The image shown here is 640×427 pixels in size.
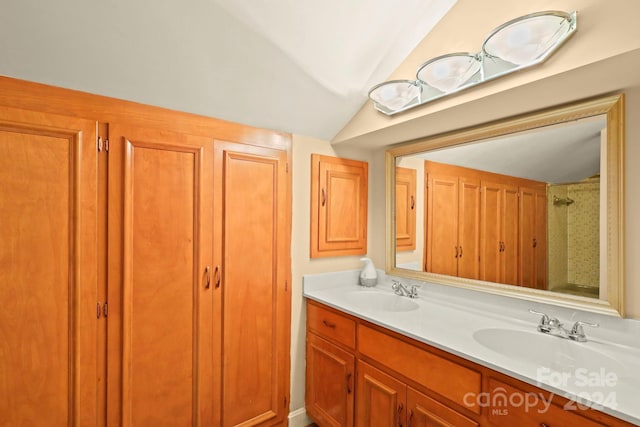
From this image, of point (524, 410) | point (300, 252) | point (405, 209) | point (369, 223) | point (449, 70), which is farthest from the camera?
point (369, 223)

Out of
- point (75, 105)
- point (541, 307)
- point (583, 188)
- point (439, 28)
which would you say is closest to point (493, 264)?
point (541, 307)

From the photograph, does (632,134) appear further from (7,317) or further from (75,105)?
(7,317)

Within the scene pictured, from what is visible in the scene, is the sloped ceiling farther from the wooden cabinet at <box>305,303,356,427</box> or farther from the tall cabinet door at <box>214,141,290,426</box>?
the wooden cabinet at <box>305,303,356,427</box>

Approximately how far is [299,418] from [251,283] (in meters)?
0.98

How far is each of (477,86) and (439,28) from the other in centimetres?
41

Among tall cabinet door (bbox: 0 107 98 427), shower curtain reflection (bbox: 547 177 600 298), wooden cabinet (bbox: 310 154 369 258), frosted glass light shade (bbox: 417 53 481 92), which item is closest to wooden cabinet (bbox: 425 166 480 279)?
shower curtain reflection (bbox: 547 177 600 298)

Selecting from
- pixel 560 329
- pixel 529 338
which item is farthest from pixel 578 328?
pixel 529 338

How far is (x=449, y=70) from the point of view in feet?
4.54

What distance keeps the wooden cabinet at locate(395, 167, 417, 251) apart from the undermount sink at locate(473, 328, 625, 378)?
807 mm

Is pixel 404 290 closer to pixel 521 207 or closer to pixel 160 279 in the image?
pixel 521 207

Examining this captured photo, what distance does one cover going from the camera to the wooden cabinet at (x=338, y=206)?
2.12m

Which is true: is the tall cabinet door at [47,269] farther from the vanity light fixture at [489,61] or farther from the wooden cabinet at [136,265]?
the vanity light fixture at [489,61]

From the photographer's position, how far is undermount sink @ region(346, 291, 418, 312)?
198 cm

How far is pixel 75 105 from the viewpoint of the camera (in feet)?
4.47
